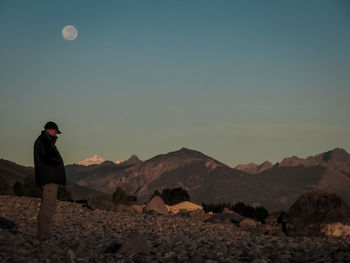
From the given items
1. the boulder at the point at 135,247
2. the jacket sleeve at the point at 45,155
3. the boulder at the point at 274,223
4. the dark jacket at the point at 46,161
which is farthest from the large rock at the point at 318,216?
the jacket sleeve at the point at 45,155

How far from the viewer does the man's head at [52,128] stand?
11203mm

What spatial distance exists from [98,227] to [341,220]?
939cm

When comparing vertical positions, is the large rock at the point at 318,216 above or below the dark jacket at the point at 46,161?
below

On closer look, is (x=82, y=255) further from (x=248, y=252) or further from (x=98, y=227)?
(x=98, y=227)

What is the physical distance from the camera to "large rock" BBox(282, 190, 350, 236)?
750 inches

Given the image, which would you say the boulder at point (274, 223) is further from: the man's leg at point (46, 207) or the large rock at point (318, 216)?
the man's leg at point (46, 207)

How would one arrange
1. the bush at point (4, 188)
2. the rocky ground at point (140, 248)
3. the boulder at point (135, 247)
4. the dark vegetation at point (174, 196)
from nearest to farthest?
the rocky ground at point (140, 248)
the boulder at point (135, 247)
the bush at point (4, 188)
the dark vegetation at point (174, 196)

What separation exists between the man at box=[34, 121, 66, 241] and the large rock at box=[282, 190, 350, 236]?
11.7 m

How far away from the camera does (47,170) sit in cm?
1098

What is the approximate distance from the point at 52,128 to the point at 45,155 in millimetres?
655

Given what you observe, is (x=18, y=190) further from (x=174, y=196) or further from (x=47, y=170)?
(x=47, y=170)

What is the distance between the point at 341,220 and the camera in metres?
19.1

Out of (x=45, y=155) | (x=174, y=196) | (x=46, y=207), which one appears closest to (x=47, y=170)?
(x=45, y=155)

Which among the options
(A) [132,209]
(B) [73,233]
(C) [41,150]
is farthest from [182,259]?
(A) [132,209]
